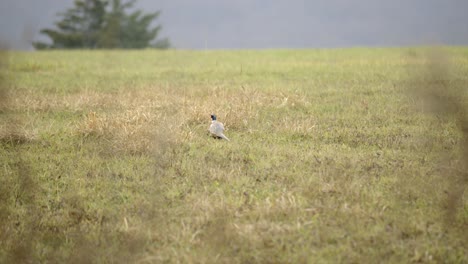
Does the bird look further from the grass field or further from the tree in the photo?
the tree

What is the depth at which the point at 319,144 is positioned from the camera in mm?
7934

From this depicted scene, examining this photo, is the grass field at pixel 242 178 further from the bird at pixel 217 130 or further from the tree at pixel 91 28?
the tree at pixel 91 28

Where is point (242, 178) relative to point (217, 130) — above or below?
below

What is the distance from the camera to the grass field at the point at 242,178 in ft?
15.8

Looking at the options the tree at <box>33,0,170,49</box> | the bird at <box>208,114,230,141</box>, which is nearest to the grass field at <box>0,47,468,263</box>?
the bird at <box>208,114,230,141</box>

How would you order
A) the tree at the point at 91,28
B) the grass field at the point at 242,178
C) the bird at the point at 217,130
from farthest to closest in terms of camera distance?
the tree at the point at 91,28, the bird at the point at 217,130, the grass field at the point at 242,178

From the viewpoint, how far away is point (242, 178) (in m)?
6.28

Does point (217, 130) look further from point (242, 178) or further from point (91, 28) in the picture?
point (91, 28)

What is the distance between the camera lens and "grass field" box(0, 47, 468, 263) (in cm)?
480

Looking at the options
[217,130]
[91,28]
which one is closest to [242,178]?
[217,130]

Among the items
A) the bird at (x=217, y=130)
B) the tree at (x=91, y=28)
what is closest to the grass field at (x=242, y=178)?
the bird at (x=217, y=130)

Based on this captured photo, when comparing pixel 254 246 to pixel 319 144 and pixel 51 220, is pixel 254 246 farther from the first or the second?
pixel 319 144

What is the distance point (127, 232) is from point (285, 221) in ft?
5.54

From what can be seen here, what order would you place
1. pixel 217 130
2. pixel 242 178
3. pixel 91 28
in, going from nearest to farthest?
pixel 242 178, pixel 217 130, pixel 91 28
